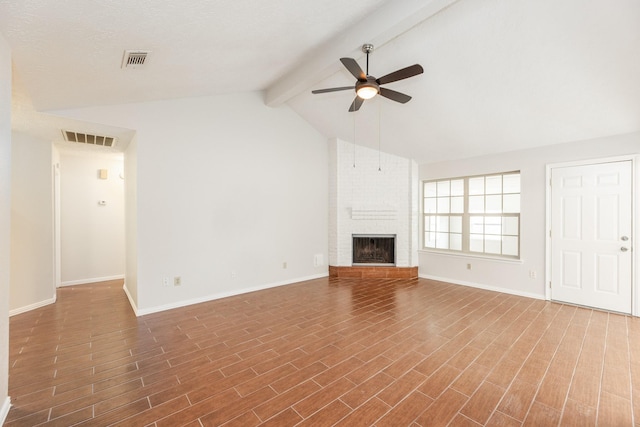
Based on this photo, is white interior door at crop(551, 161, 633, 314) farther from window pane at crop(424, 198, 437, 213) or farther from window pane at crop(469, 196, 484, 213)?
window pane at crop(424, 198, 437, 213)

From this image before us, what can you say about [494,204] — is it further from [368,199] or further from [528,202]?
[368,199]

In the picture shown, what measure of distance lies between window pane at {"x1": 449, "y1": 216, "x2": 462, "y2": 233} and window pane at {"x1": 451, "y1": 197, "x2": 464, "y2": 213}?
136 millimetres

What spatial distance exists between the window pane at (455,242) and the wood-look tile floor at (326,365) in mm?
1558

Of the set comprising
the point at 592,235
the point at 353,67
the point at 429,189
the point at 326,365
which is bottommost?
the point at 326,365

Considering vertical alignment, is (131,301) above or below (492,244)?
below

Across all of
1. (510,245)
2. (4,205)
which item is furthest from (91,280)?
(510,245)

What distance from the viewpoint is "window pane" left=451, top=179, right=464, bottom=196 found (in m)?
5.43

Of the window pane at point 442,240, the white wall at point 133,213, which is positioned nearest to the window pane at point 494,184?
the window pane at point 442,240

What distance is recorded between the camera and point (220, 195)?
4.40m

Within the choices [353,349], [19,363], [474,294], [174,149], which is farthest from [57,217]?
[474,294]

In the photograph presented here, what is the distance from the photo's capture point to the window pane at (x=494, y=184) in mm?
4941

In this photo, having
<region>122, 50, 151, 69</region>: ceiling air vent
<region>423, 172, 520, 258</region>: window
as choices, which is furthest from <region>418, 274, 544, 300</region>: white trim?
<region>122, 50, 151, 69</region>: ceiling air vent

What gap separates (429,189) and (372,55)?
130 inches

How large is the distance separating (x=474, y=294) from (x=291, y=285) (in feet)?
10.1
